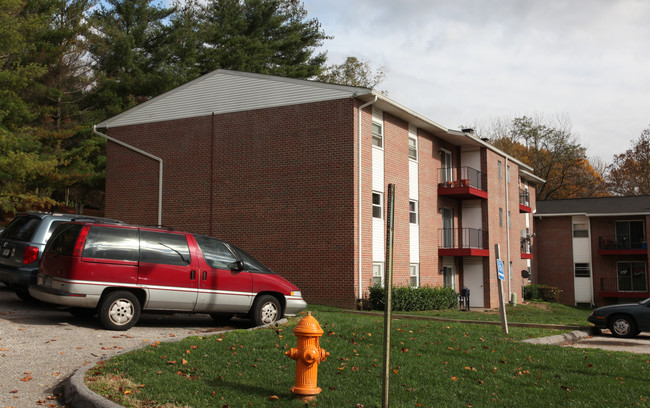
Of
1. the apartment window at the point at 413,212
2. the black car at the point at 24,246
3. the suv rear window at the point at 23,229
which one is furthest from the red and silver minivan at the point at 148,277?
the apartment window at the point at 413,212

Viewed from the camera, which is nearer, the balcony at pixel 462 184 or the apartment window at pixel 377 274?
the apartment window at pixel 377 274

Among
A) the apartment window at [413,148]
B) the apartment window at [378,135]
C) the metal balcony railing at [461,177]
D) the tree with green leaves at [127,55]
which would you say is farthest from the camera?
the tree with green leaves at [127,55]

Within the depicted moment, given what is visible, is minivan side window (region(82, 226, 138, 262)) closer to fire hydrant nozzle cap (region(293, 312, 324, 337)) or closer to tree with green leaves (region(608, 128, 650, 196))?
fire hydrant nozzle cap (region(293, 312, 324, 337))

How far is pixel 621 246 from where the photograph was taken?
39.5 meters

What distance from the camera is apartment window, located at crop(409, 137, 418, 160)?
25.2 metres

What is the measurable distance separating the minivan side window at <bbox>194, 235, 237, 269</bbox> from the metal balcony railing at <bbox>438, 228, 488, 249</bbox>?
55.3ft

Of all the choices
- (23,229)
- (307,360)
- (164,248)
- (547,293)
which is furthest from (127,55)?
(307,360)

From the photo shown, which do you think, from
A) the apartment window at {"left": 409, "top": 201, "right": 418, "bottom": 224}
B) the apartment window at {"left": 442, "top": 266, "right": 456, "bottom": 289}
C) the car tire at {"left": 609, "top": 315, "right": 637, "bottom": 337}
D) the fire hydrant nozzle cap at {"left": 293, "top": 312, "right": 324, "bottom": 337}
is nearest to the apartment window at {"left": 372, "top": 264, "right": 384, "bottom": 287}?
the apartment window at {"left": 409, "top": 201, "right": 418, "bottom": 224}

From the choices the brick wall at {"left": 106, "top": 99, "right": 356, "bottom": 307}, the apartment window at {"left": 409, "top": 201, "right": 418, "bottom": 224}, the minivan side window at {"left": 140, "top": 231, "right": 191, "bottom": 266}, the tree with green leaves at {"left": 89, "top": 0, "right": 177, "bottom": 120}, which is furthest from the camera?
the tree with green leaves at {"left": 89, "top": 0, "right": 177, "bottom": 120}

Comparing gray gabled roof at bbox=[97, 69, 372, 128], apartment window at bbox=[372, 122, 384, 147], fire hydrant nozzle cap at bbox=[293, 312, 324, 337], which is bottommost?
fire hydrant nozzle cap at bbox=[293, 312, 324, 337]

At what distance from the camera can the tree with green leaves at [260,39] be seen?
1458 inches

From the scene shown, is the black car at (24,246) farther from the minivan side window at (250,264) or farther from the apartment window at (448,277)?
the apartment window at (448,277)

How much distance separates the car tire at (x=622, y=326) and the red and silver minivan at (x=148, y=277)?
8616mm

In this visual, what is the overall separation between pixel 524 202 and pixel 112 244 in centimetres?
3274
